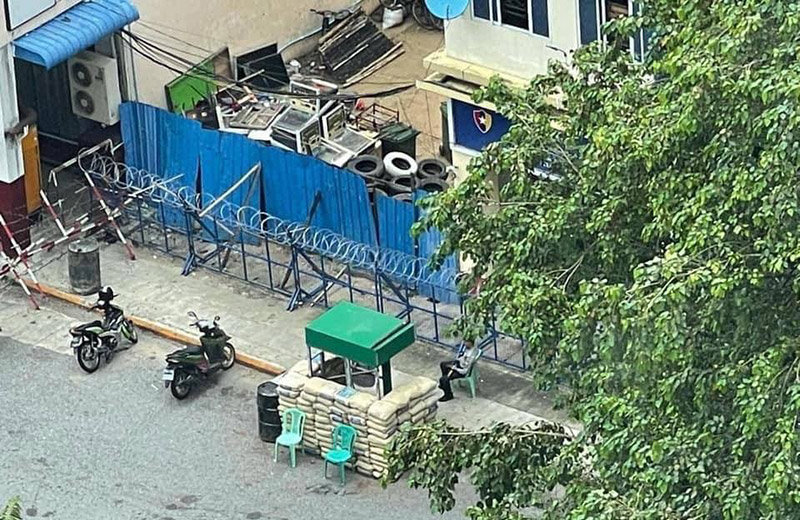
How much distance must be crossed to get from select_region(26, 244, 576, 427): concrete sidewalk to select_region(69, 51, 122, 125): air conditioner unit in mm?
2513

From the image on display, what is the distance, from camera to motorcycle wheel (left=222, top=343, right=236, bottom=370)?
25942 mm

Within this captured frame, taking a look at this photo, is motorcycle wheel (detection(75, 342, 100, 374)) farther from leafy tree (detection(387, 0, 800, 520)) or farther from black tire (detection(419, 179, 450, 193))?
leafy tree (detection(387, 0, 800, 520))

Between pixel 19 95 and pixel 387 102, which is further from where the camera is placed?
pixel 387 102

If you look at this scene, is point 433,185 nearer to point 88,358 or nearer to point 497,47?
point 497,47

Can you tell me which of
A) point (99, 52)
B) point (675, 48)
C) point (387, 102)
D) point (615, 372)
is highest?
point (675, 48)

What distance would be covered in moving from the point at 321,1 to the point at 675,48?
67.6 ft

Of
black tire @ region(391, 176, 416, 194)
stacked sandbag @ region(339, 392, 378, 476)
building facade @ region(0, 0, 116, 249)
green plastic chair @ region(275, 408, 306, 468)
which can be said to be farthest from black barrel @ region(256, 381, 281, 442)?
building facade @ region(0, 0, 116, 249)

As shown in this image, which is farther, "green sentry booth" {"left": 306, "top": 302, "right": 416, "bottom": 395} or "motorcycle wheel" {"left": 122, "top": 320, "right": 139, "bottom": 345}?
"motorcycle wheel" {"left": 122, "top": 320, "right": 139, "bottom": 345}

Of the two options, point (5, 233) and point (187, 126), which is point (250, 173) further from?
point (5, 233)

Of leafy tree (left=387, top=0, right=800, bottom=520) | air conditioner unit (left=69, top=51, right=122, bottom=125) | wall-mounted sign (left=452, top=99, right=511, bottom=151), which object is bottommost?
air conditioner unit (left=69, top=51, right=122, bottom=125)

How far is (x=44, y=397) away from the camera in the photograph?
84.6 feet

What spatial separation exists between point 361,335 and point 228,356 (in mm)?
3274

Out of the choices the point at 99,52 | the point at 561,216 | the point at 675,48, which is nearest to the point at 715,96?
the point at 675,48

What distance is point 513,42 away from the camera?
85.6 ft
